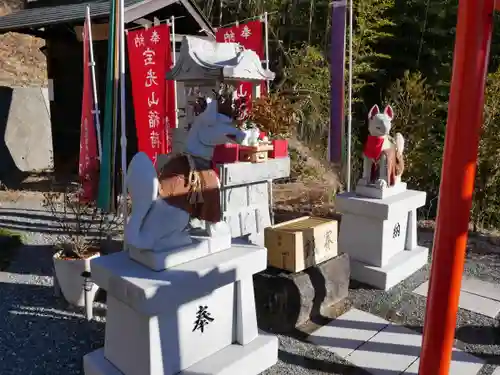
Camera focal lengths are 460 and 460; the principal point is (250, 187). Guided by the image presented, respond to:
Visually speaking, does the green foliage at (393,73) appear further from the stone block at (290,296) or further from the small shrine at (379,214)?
the stone block at (290,296)

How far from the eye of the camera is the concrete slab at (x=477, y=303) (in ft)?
14.9

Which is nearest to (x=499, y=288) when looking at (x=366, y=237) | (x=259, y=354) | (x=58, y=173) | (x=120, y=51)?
(x=366, y=237)

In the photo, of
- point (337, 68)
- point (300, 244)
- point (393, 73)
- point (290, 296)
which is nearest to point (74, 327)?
point (290, 296)

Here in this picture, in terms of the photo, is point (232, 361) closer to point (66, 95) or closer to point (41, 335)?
point (41, 335)

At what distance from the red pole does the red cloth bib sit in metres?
2.60

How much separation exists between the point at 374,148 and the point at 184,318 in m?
3.01

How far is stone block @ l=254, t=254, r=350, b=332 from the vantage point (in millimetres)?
4047

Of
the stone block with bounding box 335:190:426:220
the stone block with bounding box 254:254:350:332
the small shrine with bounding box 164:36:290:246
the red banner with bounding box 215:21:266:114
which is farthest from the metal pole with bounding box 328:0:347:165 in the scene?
the stone block with bounding box 254:254:350:332

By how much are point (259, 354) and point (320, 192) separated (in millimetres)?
5848

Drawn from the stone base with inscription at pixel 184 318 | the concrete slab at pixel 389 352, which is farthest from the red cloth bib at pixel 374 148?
the stone base with inscription at pixel 184 318

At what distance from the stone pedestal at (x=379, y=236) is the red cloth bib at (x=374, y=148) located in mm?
476

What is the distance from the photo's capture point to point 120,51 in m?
5.13

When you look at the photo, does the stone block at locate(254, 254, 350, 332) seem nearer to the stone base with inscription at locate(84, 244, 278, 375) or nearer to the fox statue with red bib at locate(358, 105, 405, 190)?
the stone base with inscription at locate(84, 244, 278, 375)

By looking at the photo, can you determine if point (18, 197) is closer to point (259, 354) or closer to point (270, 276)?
point (270, 276)
